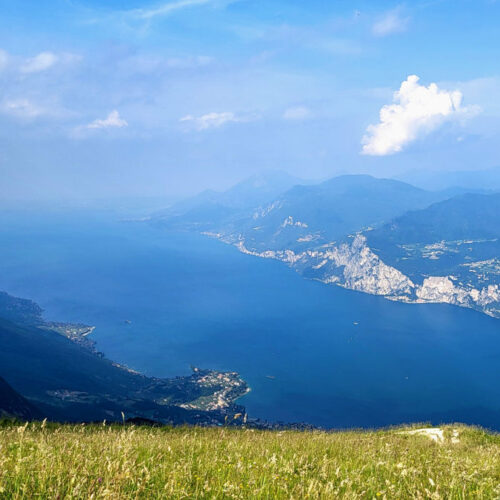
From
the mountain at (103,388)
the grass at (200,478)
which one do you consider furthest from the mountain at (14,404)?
the grass at (200,478)

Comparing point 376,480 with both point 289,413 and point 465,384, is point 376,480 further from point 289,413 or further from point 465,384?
point 465,384

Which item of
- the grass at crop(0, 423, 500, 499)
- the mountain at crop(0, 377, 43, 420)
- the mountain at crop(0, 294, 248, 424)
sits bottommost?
the mountain at crop(0, 294, 248, 424)

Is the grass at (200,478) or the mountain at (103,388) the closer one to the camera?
the grass at (200,478)

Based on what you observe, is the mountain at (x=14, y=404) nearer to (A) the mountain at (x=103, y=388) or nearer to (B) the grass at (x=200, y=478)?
(A) the mountain at (x=103, y=388)

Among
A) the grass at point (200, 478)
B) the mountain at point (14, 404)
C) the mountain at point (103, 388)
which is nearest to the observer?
the grass at point (200, 478)

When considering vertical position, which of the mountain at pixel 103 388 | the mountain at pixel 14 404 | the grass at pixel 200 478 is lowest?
the mountain at pixel 103 388

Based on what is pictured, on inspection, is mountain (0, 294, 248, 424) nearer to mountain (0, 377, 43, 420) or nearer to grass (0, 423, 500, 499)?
mountain (0, 377, 43, 420)

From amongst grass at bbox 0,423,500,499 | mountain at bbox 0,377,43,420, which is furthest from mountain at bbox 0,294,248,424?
grass at bbox 0,423,500,499

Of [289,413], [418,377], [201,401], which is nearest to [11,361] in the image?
[201,401]
